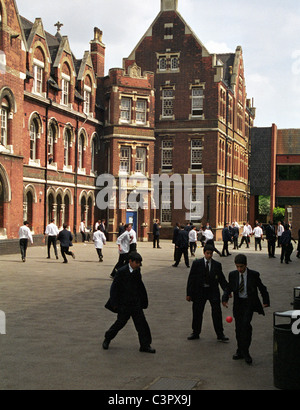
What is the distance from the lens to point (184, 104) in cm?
4572

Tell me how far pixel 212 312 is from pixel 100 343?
6.45 feet

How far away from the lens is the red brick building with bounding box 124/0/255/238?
45.2m

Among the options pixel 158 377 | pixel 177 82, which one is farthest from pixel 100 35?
pixel 158 377

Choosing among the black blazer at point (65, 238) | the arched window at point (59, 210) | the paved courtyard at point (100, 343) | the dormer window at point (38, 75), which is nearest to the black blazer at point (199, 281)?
the paved courtyard at point (100, 343)

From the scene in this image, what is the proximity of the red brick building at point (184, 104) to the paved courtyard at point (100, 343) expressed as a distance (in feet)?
93.7

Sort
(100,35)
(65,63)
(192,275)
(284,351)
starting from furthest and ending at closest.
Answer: (100,35) < (65,63) < (192,275) < (284,351)

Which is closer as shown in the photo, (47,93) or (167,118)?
(47,93)

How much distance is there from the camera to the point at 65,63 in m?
37.7

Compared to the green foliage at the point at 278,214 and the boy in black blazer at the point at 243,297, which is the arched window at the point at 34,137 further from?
the green foliage at the point at 278,214

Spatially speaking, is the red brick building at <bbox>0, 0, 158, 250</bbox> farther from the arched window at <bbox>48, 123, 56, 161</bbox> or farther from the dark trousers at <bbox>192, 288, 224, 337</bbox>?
the dark trousers at <bbox>192, 288, 224, 337</bbox>

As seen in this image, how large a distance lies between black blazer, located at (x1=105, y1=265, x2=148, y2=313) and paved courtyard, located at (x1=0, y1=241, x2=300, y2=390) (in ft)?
2.40

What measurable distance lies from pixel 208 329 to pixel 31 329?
3293 mm

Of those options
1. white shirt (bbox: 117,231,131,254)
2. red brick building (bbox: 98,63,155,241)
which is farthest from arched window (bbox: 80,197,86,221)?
white shirt (bbox: 117,231,131,254)
